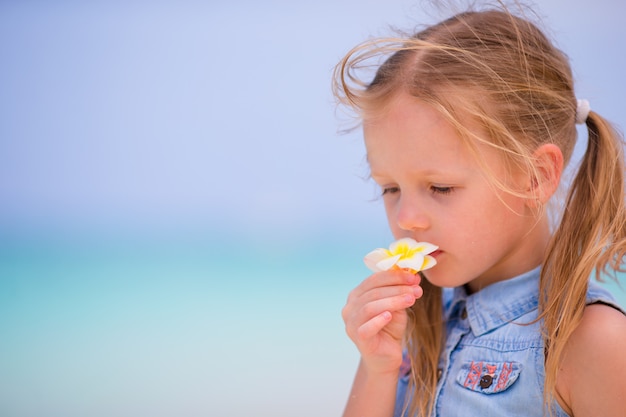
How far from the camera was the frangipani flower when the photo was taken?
1.29m

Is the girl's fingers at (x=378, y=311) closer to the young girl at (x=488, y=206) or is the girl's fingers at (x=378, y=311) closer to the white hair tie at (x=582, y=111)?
the young girl at (x=488, y=206)

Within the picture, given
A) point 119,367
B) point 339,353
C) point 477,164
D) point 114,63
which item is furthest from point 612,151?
point 114,63

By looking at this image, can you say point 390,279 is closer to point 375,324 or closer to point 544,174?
point 375,324

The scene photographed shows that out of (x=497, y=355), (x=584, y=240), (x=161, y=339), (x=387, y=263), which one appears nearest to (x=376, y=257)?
(x=387, y=263)

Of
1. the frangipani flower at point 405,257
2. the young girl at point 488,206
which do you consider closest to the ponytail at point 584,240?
the young girl at point 488,206

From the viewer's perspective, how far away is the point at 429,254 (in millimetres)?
1379

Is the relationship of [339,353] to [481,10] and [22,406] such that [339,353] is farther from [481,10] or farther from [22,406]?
[481,10]

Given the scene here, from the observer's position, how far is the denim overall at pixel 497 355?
1.25 m

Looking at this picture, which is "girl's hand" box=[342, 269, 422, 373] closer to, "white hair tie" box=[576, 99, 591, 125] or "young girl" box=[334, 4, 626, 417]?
"young girl" box=[334, 4, 626, 417]

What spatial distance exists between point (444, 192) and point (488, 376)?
39 centimetres

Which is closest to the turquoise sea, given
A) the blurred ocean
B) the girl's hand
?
the blurred ocean

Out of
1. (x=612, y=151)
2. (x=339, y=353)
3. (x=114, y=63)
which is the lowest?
(x=339, y=353)

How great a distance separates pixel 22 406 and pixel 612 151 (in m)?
2.06

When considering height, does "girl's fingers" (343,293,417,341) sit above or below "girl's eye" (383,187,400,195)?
below
